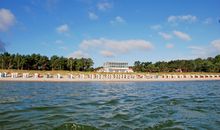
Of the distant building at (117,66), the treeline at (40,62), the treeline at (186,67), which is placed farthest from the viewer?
the distant building at (117,66)

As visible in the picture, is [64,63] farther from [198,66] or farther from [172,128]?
[172,128]

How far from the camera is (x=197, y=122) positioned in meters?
9.22

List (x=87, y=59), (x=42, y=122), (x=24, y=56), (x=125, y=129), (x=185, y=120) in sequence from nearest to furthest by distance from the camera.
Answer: (x=125, y=129)
(x=42, y=122)
(x=185, y=120)
(x=24, y=56)
(x=87, y=59)

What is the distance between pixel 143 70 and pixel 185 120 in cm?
12673

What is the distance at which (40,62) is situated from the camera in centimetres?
10575

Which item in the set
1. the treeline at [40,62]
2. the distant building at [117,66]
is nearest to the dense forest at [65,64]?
the treeline at [40,62]

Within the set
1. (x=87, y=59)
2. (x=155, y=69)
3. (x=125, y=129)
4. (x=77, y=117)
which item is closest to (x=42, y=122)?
(x=77, y=117)

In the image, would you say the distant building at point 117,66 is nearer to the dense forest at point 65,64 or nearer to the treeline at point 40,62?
the dense forest at point 65,64

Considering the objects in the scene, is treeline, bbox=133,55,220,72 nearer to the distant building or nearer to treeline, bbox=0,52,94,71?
treeline, bbox=0,52,94,71

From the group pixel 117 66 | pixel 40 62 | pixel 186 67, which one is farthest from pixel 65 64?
pixel 117 66

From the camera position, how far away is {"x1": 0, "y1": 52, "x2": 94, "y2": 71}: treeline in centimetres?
10150

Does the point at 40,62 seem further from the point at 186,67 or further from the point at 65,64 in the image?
the point at 186,67

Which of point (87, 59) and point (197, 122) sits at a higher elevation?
point (87, 59)

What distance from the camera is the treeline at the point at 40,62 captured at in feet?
333
